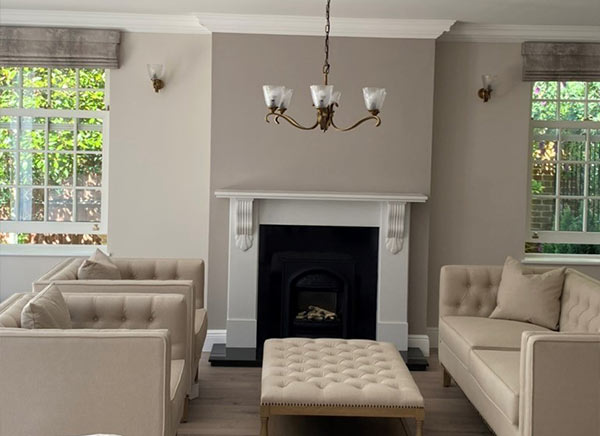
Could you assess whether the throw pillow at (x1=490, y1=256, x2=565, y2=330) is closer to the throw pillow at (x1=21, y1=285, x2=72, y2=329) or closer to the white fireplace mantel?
the white fireplace mantel

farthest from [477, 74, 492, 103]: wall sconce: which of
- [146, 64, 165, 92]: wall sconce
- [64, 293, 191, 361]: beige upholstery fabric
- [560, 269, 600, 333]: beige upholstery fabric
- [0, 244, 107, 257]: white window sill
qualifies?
[64, 293, 191, 361]: beige upholstery fabric

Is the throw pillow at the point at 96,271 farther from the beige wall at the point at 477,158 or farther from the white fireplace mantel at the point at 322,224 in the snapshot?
the beige wall at the point at 477,158

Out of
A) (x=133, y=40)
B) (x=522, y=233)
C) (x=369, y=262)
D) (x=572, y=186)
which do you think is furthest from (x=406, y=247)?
(x=133, y=40)

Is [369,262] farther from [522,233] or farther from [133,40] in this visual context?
[133,40]

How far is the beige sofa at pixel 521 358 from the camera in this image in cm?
362

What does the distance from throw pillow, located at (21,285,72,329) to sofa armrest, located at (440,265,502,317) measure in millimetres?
2593

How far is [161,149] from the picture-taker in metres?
6.50

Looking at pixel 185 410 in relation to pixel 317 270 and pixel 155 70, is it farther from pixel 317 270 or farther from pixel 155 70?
pixel 155 70

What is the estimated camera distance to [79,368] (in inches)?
133

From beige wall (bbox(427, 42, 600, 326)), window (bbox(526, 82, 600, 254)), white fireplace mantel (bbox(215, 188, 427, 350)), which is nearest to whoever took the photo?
white fireplace mantel (bbox(215, 188, 427, 350))

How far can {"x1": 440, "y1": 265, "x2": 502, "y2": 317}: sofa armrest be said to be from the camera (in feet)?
18.1

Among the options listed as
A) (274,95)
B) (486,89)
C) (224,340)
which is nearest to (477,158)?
(486,89)

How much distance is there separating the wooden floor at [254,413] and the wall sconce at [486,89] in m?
2.20

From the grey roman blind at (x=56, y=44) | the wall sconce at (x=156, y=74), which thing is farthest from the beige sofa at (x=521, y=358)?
the grey roman blind at (x=56, y=44)
